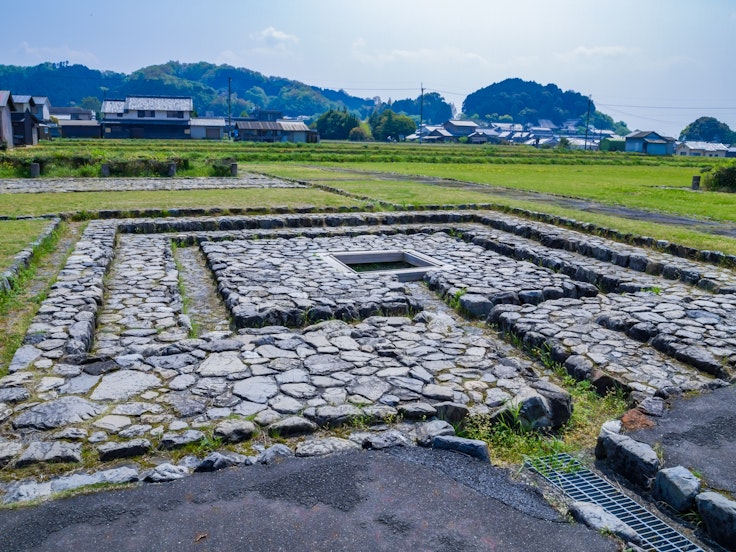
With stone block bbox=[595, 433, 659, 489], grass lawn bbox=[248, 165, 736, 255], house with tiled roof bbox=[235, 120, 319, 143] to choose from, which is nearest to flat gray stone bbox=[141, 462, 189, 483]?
stone block bbox=[595, 433, 659, 489]

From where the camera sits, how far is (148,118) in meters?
76.1

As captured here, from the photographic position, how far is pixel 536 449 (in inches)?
175

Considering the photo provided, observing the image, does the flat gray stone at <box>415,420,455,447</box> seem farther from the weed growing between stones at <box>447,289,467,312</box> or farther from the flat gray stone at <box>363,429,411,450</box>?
the weed growing between stones at <box>447,289,467,312</box>

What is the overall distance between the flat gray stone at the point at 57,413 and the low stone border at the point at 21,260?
3.87 meters

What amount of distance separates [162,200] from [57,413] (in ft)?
44.9

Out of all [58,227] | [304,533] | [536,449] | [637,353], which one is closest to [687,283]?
[637,353]

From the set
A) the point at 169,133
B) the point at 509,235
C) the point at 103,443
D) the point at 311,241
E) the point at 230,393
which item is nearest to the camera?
the point at 103,443

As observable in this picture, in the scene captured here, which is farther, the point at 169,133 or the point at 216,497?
the point at 169,133

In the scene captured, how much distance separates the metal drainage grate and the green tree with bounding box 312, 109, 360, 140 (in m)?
102

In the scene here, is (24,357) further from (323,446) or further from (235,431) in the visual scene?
(323,446)

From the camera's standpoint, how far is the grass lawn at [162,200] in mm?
15359

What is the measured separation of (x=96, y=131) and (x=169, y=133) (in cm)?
974

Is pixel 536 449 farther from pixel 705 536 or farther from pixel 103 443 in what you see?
pixel 103 443

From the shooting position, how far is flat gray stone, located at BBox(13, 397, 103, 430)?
4363 millimetres
